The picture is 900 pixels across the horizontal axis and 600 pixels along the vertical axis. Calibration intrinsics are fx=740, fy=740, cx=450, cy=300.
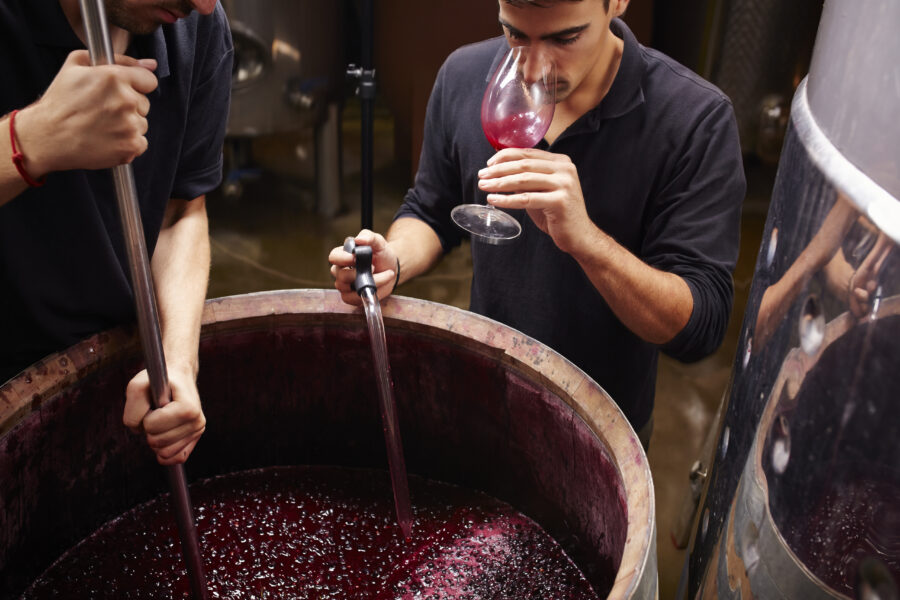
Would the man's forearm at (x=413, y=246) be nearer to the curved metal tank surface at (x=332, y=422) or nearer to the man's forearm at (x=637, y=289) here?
the curved metal tank surface at (x=332, y=422)

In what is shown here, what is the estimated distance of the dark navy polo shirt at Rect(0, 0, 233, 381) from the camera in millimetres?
1022

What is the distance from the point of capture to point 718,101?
130 cm

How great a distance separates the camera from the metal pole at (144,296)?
67 centimetres

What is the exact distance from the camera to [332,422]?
1342mm

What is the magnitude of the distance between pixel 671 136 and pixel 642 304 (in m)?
0.31

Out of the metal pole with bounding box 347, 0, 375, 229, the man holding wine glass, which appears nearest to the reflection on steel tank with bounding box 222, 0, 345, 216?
the metal pole with bounding box 347, 0, 375, 229

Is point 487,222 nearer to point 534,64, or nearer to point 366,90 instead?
point 534,64

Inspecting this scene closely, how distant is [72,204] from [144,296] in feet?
1.32

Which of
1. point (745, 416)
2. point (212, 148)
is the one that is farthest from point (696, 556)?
point (212, 148)

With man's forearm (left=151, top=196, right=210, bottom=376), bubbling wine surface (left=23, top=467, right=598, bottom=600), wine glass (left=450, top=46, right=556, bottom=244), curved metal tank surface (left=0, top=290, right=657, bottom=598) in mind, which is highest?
wine glass (left=450, top=46, right=556, bottom=244)

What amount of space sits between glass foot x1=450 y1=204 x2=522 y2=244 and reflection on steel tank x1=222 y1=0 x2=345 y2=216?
1479 millimetres

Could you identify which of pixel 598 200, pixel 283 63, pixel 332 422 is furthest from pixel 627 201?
pixel 283 63

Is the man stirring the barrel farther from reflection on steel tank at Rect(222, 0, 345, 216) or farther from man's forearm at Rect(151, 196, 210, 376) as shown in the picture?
reflection on steel tank at Rect(222, 0, 345, 216)

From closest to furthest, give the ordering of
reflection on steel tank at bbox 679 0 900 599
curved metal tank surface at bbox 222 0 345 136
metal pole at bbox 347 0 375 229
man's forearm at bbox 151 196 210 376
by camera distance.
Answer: reflection on steel tank at bbox 679 0 900 599 → man's forearm at bbox 151 196 210 376 → metal pole at bbox 347 0 375 229 → curved metal tank surface at bbox 222 0 345 136
